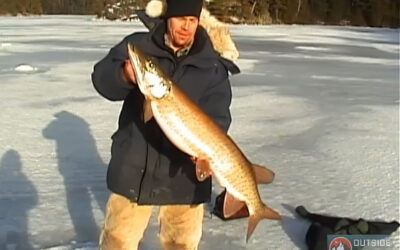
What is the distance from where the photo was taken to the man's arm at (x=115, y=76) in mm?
2291

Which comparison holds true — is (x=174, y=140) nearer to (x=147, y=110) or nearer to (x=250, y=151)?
(x=147, y=110)

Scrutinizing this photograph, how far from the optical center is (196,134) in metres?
2.23

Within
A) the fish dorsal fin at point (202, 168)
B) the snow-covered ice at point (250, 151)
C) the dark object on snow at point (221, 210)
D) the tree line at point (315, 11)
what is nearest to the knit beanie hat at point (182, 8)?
the fish dorsal fin at point (202, 168)

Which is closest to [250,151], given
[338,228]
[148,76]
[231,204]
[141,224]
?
[338,228]

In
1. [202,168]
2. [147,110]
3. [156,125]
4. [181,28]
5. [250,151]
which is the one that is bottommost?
[250,151]

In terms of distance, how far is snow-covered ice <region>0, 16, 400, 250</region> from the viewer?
380 centimetres

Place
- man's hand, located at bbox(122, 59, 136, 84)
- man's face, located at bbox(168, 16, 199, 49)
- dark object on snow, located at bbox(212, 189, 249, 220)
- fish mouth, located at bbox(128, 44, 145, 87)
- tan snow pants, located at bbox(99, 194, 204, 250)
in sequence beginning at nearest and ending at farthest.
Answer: fish mouth, located at bbox(128, 44, 145, 87) → man's hand, located at bbox(122, 59, 136, 84) → man's face, located at bbox(168, 16, 199, 49) → tan snow pants, located at bbox(99, 194, 204, 250) → dark object on snow, located at bbox(212, 189, 249, 220)

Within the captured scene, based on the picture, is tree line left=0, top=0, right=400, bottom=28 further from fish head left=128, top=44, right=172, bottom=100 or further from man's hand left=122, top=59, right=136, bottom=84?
fish head left=128, top=44, right=172, bottom=100

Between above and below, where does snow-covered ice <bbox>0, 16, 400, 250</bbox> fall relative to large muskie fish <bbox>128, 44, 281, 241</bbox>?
below

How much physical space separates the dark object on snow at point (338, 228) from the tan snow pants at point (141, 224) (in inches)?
40.2

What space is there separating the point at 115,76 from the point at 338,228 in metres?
1.84

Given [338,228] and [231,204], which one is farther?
[338,228]

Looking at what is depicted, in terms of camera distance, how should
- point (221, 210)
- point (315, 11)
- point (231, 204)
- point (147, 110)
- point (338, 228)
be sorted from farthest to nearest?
point (315, 11) → point (221, 210) → point (338, 228) → point (231, 204) → point (147, 110)

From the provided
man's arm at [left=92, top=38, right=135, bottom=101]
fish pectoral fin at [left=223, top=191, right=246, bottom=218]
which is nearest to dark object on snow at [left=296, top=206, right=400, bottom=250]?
fish pectoral fin at [left=223, top=191, right=246, bottom=218]
